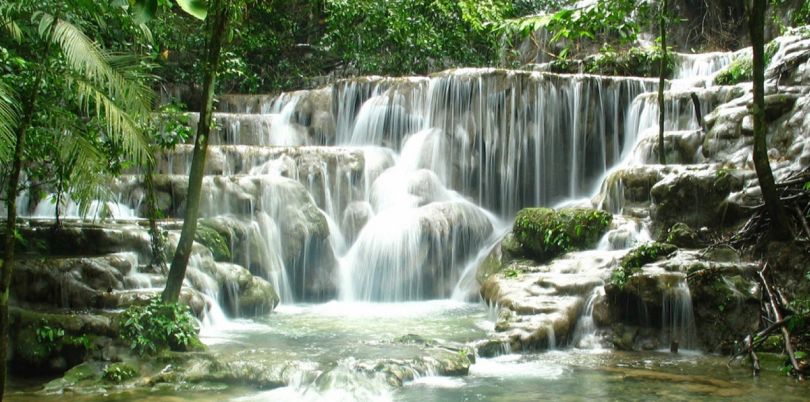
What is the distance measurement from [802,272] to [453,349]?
4.90m

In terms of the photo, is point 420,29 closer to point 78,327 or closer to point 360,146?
point 360,146

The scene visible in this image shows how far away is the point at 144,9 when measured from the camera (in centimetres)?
213

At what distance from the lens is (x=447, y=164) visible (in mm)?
17703

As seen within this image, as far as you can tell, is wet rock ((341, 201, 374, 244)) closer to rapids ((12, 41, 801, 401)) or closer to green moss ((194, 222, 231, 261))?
rapids ((12, 41, 801, 401))

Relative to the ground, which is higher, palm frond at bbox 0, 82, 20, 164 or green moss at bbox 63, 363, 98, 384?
palm frond at bbox 0, 82, 20, 164

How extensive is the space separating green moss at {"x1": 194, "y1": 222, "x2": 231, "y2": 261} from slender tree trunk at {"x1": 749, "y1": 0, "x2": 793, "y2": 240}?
23.9ft

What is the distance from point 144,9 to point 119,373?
651cm

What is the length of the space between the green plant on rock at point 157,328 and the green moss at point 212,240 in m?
1.62

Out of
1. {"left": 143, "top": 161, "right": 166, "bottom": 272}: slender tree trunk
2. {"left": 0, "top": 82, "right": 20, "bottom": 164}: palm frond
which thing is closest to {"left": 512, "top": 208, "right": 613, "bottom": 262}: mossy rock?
{"left": 143, "top": 161, "right": 166, "bottom": 272}: slender tree trunk

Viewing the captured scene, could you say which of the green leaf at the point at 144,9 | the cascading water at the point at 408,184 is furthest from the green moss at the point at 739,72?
the green leaf at the point at 144,9

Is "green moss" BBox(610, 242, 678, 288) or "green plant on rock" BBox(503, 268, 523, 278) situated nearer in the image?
"green moss" BBox(610, 242, 678, 288)

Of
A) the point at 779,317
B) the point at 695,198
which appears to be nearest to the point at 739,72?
the point at 695,198

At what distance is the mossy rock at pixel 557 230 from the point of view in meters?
12.7

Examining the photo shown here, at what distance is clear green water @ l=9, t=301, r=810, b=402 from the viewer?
7410mm
